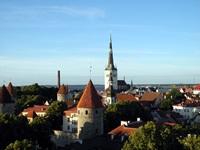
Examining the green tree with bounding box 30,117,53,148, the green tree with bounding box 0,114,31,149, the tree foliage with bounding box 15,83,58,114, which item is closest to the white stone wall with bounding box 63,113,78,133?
the green tree with bounding box 30,117,53,148

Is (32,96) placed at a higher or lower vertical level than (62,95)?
lower

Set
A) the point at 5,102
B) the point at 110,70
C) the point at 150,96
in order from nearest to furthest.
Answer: the point at 5,102 < the point at 150,96 < the point at 110,70

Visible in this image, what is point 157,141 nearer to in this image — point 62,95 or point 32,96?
point 62,95

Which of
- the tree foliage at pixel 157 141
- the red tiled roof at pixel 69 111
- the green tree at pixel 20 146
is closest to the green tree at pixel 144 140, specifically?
the tree foliage at pixel 157 141

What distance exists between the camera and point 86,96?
41656 millimetres

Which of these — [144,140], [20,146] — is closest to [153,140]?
[144,140]

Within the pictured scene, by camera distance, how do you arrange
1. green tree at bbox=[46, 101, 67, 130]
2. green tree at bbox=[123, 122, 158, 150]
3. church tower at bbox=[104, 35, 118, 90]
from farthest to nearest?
1. church tower at bbox=[104, 35, 118, 90]
2. green tree at bbox=[46, 101, 67, 130]
3. green tree at bbox=[123, 122, 158, 150]

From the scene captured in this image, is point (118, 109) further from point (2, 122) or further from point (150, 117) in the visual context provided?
point (2, 122)

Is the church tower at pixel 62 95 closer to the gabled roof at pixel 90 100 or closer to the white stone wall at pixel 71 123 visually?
the white stone wall at pixel 71 123

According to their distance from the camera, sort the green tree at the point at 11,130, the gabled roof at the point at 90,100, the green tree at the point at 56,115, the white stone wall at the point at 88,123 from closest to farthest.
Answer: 1. the green tree at the point at 11,130
2. the white stone wall at the point at 88,123
3. the gabled roof at the point at 90,100
4. the green tree at the point at 56,115

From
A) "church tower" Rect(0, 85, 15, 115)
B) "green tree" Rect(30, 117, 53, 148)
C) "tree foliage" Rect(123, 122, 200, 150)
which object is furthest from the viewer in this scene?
"church tower" Rect(0, 85, 15, 115)

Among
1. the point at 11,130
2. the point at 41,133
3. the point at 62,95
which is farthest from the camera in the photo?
the point at 62,95

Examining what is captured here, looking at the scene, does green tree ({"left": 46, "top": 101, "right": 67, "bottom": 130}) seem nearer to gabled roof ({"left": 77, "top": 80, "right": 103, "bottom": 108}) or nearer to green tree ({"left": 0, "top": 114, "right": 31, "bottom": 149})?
gabled roof ({"left": 77, "top": 80, "right": 103, "bottom": 108})

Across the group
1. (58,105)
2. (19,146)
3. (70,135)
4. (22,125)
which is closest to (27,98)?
(58,105)
